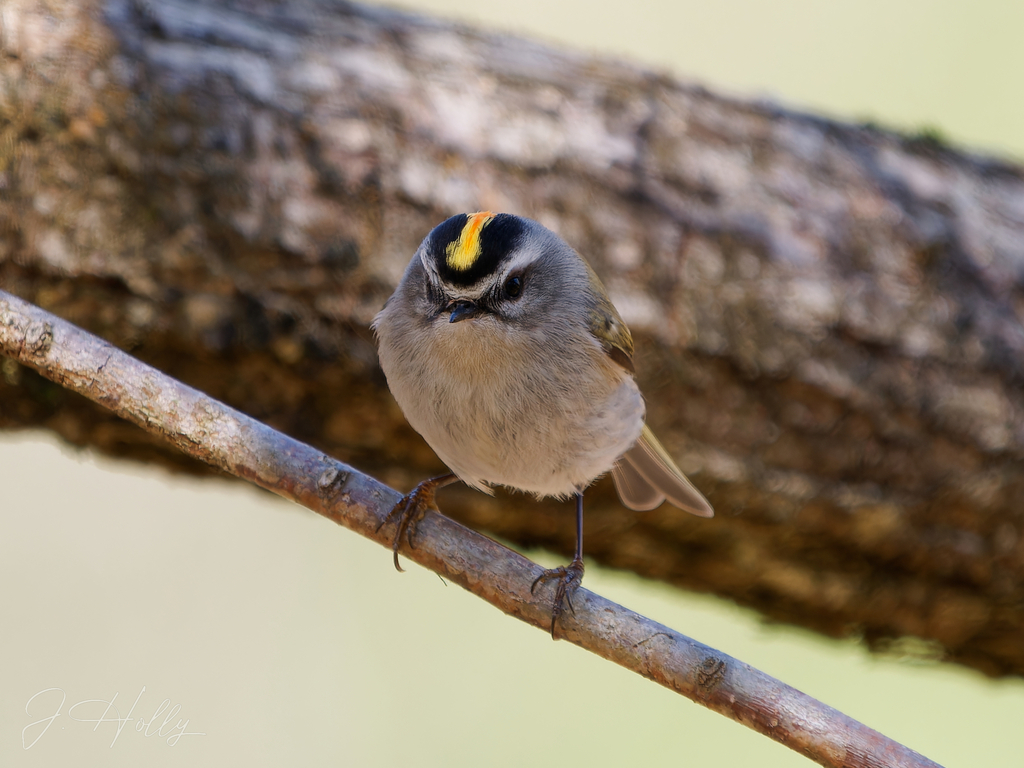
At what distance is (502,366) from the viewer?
1947 millimetres

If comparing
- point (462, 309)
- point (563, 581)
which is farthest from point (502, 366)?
point (563, 581)

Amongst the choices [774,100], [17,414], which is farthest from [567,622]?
[774,100]

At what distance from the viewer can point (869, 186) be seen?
2.64 metres

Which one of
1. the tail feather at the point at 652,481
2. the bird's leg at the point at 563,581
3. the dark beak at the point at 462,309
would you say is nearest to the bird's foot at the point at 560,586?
the bird's leg at the point at 563,581

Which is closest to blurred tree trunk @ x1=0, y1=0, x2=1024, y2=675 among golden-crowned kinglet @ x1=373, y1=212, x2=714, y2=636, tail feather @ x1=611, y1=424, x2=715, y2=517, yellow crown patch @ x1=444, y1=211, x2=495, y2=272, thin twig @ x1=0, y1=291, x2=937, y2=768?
tail feather @ x1=611, y1=424, x2=715, y2=517

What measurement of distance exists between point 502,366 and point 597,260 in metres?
0.64

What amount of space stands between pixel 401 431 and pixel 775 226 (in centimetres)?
128

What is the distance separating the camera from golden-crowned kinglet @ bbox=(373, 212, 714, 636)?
76.1 inches

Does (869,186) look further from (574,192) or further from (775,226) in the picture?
(574,192)

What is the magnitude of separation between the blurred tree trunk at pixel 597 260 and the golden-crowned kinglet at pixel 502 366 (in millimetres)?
296

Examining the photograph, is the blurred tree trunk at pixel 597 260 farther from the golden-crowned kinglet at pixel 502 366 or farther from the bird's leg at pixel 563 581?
the bird's leg at pixel 563 581

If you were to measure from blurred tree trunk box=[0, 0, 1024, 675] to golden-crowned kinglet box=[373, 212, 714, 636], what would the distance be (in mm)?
296

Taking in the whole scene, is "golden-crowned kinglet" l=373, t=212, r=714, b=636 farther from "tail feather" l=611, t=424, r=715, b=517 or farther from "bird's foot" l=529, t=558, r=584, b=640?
"tail feather" l=611, t=424, r=715, b=517

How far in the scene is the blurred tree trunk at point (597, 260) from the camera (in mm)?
2152
